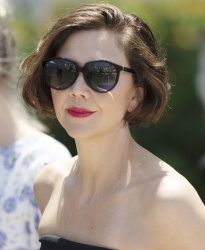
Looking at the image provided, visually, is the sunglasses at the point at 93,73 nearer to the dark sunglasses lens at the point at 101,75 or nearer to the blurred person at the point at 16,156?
the dark sunglasses lens at the point at 101,75

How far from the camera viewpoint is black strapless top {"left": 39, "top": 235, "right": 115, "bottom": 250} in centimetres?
238

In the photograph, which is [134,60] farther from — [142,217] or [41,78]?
[142,217]

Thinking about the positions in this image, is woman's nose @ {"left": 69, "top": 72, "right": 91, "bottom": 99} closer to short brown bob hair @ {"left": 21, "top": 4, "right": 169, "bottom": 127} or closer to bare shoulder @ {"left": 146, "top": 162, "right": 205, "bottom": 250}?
short brown bob hair @ {"left": 21, "top": 4, "right": 169, "bottom": 127}

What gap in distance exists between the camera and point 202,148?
4.95 metres

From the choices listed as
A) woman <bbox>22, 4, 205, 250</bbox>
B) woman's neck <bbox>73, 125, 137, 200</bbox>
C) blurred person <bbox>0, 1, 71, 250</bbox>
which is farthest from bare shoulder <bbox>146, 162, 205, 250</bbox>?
blurred person <bbox>0, 1, 71, 250</bbox>

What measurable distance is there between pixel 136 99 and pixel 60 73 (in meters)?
0.36

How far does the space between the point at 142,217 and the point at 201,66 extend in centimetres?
308

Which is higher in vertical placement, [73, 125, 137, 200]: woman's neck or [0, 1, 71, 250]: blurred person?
[73, 125, 137, 200]: woman's neck

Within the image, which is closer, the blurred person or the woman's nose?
the woman's nose

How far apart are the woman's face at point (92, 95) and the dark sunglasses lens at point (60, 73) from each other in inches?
1.0

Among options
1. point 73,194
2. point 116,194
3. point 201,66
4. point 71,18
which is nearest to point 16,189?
point 73,194

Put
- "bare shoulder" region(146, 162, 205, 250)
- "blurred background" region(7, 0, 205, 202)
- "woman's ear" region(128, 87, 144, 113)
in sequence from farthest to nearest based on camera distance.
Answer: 1. "blurred background" region(7, 0, 205, 202)
2. "woman's ear" region(128, 87, 144, 113)
3. "bare shoulder" region(146, 162, 205, 250)

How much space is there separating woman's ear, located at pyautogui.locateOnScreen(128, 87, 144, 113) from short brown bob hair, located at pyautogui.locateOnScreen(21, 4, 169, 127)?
0.02m

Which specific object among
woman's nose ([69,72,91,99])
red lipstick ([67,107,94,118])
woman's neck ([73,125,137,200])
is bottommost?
woman's neck ([73,125,137,200])
